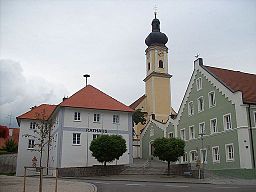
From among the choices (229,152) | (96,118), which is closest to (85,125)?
(96,118)

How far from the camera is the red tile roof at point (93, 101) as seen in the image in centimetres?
3955

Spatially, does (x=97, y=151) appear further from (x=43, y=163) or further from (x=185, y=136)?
(x=43, y=163)

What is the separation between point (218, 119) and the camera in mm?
33906

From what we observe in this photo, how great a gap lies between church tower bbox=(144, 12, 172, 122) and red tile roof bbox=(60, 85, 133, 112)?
865 inches

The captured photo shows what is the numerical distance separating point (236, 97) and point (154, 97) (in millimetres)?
33399

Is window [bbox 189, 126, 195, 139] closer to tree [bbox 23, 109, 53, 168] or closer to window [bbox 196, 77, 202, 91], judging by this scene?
window [bbox 196, 77, 202, 91]

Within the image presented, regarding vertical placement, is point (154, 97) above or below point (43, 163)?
above

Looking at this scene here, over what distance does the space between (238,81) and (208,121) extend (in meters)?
5.15

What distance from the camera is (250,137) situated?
29.7 m

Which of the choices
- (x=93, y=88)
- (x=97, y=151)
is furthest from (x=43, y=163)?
(x=97, y=151)

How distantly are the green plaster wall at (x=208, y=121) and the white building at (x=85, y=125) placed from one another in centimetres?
689

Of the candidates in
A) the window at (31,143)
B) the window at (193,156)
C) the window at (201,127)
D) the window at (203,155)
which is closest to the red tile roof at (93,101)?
the window at (201,127)

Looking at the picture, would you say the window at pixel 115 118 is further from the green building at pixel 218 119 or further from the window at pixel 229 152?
the window at pixel 229 152

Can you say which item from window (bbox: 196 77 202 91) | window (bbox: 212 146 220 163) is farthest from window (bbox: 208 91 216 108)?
window (bbox: 212 146 220 163)
